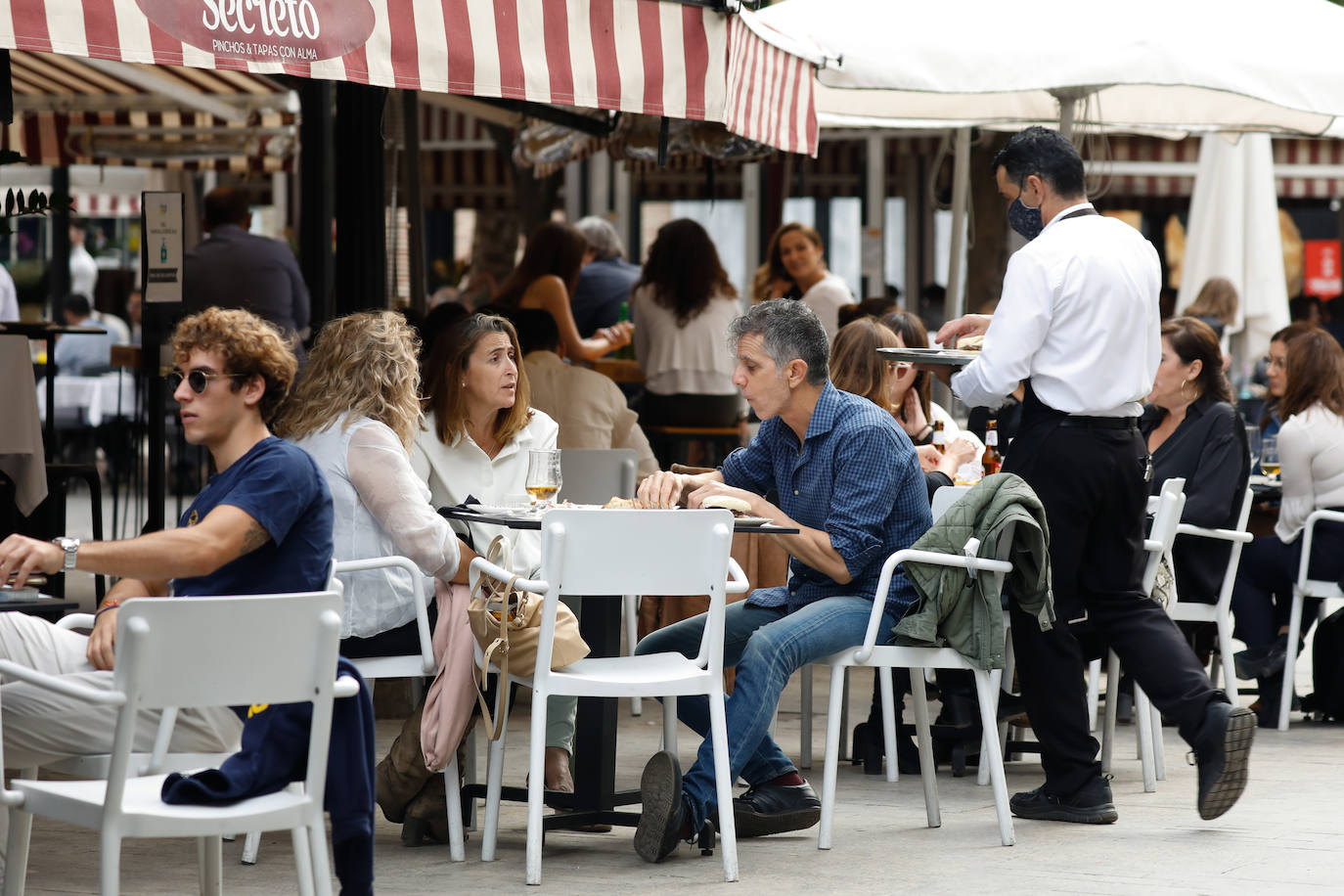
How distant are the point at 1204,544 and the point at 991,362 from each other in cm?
164

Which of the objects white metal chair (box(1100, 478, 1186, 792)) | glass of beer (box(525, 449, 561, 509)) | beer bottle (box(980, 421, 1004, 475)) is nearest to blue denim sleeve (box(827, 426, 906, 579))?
glass of beer (box(525, 449, 561, 509))

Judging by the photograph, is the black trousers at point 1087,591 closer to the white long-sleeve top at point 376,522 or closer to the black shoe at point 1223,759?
the black shoe at point 1223,759

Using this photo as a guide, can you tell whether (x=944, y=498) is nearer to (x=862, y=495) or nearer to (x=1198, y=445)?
(x=862, y=495)

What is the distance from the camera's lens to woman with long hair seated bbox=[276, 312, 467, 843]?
4742 mm

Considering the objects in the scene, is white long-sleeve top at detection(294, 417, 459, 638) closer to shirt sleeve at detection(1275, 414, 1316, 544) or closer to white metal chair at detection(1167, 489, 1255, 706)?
white metal chair at detection(1167, 489, 1255, 706)

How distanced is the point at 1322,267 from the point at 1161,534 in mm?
14781

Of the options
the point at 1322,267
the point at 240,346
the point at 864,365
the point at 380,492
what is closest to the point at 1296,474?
the point at 864,365

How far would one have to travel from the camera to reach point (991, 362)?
207 inches

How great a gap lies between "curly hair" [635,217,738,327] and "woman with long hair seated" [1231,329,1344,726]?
9.77 feet

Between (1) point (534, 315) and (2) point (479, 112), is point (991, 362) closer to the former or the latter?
(1) point (534, 315)

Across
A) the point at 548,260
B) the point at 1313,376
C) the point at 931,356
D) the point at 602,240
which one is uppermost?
the point at 602,240

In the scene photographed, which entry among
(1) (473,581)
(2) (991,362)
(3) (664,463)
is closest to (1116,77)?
(2) (991,362)

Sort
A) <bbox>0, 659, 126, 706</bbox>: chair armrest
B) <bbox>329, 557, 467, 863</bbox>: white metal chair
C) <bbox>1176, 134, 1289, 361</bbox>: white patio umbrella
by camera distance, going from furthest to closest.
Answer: <bbox>1176, 134, 1289, 361</bbox>: white patio umbrella
<bbox>329, 557, 467, 863</bbox>: white metal chair
<bbox>0, 659, 126, 706</bbox>: chair armrest

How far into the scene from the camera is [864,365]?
5.92 meters
